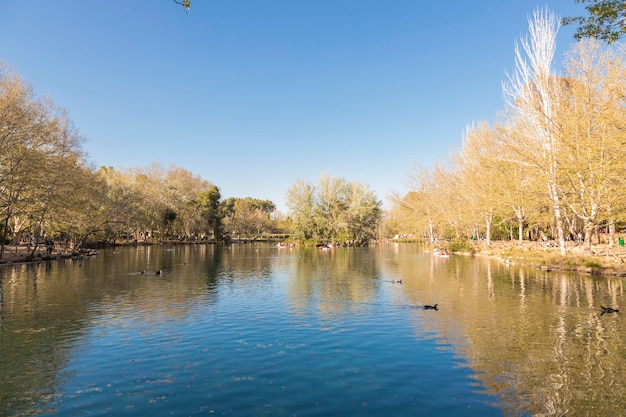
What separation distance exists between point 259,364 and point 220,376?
4.97 feet

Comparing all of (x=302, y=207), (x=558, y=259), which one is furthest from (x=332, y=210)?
(x=558, y=259)

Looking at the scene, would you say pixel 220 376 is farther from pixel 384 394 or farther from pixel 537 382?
pixel 537 382

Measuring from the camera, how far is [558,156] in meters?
36.5

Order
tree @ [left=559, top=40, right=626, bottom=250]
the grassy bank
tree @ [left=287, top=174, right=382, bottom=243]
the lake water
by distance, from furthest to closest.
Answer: tree @ [left=287, top=174, right=382, bottom=243] → the grassy bank → tree @ [left=559, top=40, right=626, bottom=250] → the lake water

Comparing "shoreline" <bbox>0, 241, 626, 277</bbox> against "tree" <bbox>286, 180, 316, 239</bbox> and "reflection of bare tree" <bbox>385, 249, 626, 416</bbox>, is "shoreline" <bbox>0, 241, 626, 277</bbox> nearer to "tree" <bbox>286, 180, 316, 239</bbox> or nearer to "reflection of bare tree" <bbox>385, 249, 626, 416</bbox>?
"reflection of bare tree" <bbox>385, 249, 626, 416</bbox>

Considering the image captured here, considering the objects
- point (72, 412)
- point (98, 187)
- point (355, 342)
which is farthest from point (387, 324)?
point (98, 187)

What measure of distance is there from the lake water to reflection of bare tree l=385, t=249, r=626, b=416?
63 millimetres

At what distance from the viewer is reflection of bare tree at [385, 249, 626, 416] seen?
10648 millimetres

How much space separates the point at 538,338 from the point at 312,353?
9.13 meters

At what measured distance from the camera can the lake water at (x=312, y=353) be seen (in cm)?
1034

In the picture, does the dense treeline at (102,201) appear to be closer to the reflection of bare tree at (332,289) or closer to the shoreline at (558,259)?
the shoreline at (558,259)

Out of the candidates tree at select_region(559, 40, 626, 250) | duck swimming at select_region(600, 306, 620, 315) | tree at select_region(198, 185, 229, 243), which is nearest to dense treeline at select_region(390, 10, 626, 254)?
tree at select_region(559, 40, 626, 250)

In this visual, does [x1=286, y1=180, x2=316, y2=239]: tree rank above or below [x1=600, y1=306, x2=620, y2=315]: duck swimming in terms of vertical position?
above

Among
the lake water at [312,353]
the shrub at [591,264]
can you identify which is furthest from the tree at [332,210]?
the lake water at [312,353]
